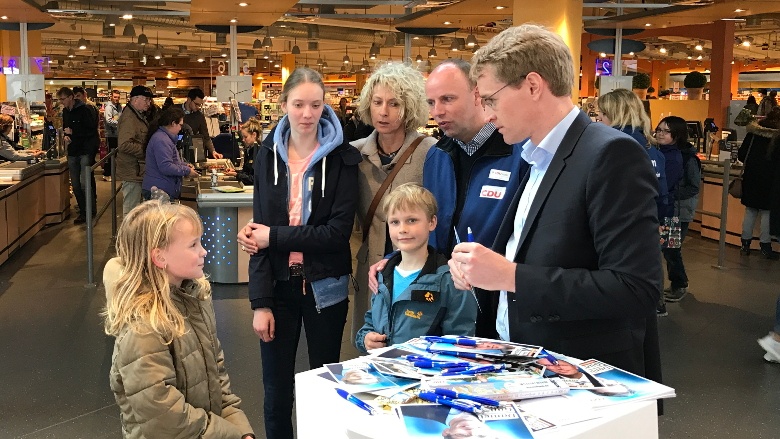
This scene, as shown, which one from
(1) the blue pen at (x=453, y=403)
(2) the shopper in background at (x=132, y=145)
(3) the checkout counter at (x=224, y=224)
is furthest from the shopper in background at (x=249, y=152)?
(1) the blue pen at (x=453, y=403)

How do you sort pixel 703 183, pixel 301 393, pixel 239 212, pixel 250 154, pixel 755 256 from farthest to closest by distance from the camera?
pixel 703 183
pixel 755 256
pixel 250 154
pixel 239 212
pixel 301 393

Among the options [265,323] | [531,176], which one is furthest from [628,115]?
[531,176]

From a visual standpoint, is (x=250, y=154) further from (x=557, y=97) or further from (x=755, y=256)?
(x=557, y=97)

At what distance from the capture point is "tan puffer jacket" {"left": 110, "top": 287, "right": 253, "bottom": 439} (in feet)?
7.06

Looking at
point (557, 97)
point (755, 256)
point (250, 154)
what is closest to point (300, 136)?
point (557, 97)

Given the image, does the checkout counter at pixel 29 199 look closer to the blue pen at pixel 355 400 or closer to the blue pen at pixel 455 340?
the blue pen at pixel 455 340

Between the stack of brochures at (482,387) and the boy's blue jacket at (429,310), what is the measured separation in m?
0.53

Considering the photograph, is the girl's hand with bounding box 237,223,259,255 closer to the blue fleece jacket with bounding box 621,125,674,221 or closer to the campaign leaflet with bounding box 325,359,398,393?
the campaign leaflet with bounding box 325,359,398,393

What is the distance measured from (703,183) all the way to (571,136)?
9.07 meters

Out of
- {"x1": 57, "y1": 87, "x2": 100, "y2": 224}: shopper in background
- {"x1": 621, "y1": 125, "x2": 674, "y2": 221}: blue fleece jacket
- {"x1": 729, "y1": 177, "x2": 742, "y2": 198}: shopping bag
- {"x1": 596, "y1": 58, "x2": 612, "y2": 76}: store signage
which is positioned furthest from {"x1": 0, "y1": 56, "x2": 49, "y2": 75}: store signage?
{"x1": 729, "y1": 177, "x2": 742, "y2": 198}: shopping bag

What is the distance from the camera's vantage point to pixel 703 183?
10.1m

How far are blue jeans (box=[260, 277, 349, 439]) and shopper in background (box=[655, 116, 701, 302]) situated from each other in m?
4.36

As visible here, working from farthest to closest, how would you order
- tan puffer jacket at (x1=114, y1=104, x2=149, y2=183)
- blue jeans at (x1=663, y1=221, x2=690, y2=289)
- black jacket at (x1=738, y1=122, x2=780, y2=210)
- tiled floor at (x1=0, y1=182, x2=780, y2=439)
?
tan puffer jacket at (x1=114, y1=104, x2=149, y2=183) < black jacket at (x1=738, y1=122, x2=780, y2=210) < blue jeans at (x1=663, y1=221, x2=690, y2=289) < tiled floor at (x1=0, y1=182, x2=780, y2=439)

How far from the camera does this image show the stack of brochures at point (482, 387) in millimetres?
1380
